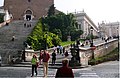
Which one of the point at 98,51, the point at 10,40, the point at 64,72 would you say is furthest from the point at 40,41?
the point at 64,72

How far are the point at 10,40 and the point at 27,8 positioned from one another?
33479mm

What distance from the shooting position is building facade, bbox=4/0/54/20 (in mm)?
76312

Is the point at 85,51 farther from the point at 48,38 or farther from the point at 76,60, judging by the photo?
the point at 48,38

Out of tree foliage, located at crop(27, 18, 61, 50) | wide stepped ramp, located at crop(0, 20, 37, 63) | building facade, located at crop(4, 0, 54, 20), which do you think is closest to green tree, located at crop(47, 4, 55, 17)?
building facade, located at crop(4, 0, 54, 20)

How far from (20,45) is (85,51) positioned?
14.1 metres

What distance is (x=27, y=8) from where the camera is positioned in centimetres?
7762

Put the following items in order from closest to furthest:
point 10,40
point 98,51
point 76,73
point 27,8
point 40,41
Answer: point 76,73, point 98,51, point 40,41, point 10,40, point 27,8

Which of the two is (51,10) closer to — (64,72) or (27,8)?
(27,8)

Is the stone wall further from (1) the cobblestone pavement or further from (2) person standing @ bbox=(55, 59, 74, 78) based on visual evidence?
(2) person standing @ bbox=(55, 59, 74, 78)

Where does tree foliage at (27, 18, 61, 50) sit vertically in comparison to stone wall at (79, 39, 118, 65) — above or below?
above

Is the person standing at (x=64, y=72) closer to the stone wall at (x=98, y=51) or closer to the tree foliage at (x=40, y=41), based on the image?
the stone wall at (x=98, y=51)

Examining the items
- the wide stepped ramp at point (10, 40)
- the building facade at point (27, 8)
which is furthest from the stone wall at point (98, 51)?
the building facade at point (27, 8)

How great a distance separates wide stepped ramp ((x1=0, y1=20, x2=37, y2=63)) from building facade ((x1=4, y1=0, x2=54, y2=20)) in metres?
14.2

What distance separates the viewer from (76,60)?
89.5ft
